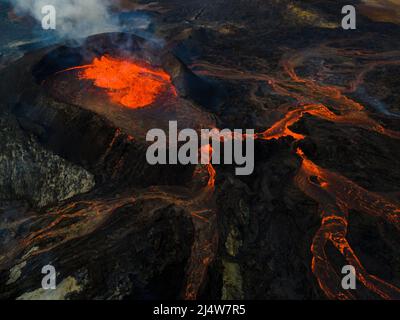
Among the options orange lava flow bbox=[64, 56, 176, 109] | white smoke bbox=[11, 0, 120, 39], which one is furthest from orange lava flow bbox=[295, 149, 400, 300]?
white smoke bbox=[11, 0, 120, 39]

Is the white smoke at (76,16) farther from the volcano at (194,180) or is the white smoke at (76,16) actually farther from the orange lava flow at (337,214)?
the orange lava flow at (337,214)

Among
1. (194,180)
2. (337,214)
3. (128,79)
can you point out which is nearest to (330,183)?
(337,214)

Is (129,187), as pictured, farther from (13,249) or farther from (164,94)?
(164,94)

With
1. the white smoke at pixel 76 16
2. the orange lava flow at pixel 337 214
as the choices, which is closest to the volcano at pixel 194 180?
the orange lava flow at pixel 337 214

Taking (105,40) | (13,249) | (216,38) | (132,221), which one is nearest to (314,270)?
(132,221)

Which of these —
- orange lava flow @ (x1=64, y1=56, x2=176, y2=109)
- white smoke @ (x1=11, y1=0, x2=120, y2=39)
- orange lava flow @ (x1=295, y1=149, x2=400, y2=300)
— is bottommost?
orange lava flow @ (x1=295, y1=149, x2=400, y2=300)

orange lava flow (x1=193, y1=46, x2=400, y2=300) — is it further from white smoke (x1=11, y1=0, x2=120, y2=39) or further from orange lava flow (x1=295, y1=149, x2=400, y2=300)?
white smoke (x1=11, y1=0, x2=120, y2=39)
